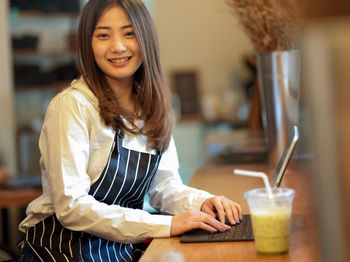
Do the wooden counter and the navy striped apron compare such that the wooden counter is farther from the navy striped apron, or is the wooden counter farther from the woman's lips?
the woman's lips

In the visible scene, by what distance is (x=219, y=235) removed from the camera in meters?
1.49

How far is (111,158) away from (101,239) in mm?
227

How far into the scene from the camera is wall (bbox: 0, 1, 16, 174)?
192 inches

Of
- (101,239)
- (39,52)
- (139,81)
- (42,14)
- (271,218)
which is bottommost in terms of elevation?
(101,239)

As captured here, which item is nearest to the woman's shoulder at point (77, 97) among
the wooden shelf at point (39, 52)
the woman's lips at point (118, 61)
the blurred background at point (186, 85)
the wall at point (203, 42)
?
the woman's lips at point (118, 61)

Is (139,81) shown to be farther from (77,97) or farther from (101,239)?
(101,239)

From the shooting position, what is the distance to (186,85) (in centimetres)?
634

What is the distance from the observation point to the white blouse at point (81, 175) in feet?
5.12

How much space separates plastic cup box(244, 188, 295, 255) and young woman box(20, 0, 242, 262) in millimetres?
262

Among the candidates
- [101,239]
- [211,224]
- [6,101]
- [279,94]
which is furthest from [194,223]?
[6,101]

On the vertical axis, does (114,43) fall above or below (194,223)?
above

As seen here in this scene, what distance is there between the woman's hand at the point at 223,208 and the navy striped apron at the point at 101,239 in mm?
214

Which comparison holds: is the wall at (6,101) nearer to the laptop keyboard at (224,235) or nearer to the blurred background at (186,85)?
the blurred background at (186,85)

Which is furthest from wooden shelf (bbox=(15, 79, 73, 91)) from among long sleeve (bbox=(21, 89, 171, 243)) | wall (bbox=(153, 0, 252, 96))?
long sleeve (bbox=(21, 89, 171, 243))
